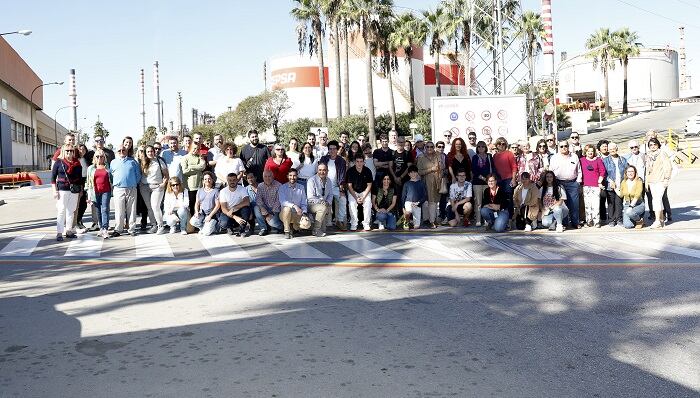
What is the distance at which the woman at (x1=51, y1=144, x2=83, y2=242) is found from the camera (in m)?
12.1

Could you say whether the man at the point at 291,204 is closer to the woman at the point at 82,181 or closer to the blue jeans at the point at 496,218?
the blue jeans at the point at 496,218

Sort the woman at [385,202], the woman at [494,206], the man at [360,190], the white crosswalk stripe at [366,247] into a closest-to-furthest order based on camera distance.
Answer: the white crosswalk stripe at [366,247] < the woman at [494,206] < the man at [360,190] < the woman at [385,202]

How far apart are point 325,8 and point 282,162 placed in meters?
34.7

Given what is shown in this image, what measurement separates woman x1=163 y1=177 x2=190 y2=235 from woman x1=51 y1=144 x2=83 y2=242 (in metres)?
1.62

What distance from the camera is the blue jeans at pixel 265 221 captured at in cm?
1231

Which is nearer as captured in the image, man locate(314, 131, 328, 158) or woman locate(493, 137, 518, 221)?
woman locate(493, 137, 518, 221)

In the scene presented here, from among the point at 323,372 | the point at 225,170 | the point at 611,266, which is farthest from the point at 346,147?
the point at 323,372

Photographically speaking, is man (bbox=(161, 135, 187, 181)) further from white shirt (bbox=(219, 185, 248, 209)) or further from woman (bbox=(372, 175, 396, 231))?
woman (bbox=(372, 175, 396, 231))

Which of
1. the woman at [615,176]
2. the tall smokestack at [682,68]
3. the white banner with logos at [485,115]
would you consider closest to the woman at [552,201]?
the woman at [615,176]

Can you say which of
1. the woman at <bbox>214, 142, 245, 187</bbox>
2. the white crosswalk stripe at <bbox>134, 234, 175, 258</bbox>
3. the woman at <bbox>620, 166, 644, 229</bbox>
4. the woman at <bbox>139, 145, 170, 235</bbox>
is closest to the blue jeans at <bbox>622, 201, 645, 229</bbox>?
the woman at <bbox>620, 166, 644, 229</bbox>

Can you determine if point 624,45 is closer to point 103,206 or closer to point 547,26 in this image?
point 547,26

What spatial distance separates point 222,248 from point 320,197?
238 cm

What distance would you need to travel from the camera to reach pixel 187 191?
12.9m

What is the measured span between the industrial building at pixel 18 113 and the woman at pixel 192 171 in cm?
3996
